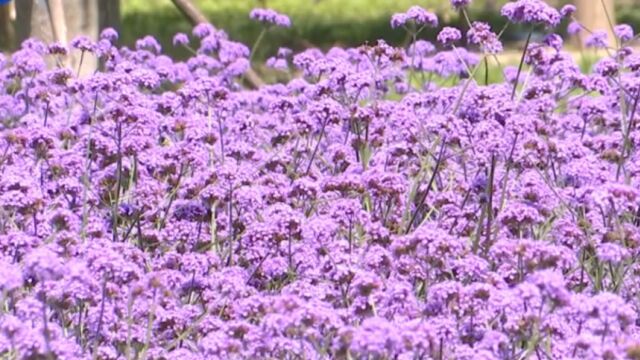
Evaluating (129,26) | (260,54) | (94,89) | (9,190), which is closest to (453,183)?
(94,89)

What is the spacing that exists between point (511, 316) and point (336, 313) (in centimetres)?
37

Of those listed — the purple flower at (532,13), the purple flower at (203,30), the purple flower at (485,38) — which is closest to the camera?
the purple flower at (532,13)

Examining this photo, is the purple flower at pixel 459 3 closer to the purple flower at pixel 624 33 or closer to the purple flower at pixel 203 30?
the purple flower at pixel 624 33

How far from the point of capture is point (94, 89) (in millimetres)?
4215

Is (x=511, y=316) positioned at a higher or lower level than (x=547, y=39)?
lower

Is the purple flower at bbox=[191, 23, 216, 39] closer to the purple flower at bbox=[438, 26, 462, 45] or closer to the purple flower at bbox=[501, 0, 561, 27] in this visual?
the purple flower at bbox=[438, 26, 462, 45]

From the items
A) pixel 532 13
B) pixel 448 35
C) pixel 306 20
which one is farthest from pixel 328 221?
pixel 306 20

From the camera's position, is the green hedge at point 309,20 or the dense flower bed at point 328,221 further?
the green hedge at point 309,20

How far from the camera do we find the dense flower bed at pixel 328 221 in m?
2.97

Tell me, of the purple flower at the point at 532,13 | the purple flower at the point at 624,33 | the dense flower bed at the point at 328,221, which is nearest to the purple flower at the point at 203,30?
the dense flower bed at the point at 328,221

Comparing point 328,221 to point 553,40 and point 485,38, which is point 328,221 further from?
point 553,40

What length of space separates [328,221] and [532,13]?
91 cm

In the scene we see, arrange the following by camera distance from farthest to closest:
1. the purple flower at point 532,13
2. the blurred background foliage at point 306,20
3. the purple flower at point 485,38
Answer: the blurred background foliage at point 306,20, the purple flower at point 485,38, the purple flower at point 532,13

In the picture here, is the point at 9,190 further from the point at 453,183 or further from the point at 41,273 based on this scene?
→ the point at 453,183
